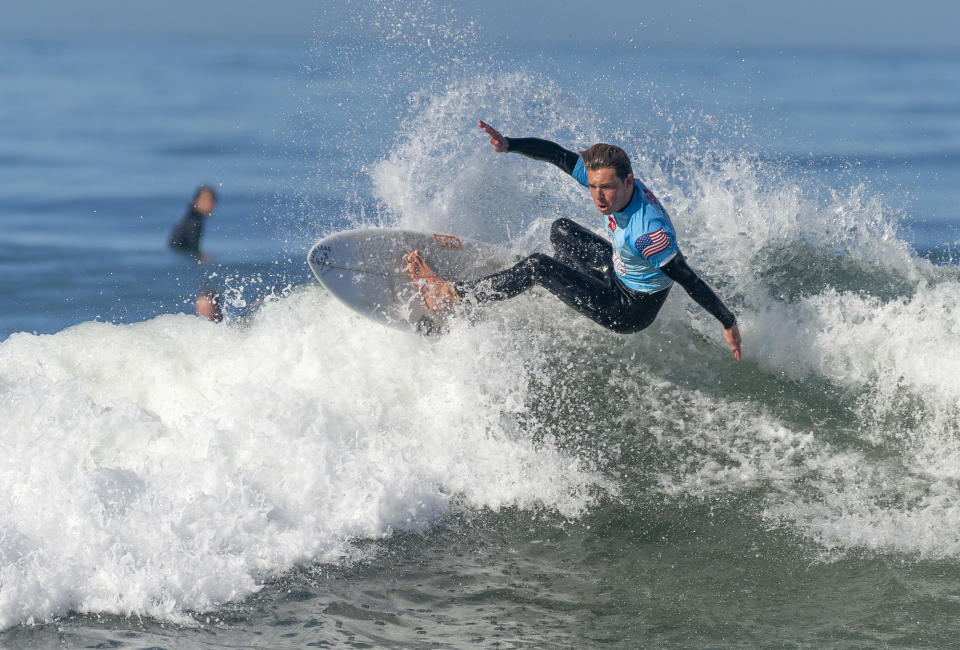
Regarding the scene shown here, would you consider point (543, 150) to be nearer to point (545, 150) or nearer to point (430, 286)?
point (545, 150)

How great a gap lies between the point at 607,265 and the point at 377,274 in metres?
1.73

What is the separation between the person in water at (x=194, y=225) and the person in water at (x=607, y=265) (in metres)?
3.74

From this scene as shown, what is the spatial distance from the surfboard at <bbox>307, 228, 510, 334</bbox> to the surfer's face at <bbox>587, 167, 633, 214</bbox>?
58.4 inches

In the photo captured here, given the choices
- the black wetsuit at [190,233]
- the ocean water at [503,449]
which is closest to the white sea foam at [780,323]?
the ocean water at [503,449]

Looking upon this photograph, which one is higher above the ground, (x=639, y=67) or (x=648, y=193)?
(x=639, y=67)

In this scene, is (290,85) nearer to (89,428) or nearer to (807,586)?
(89,428)

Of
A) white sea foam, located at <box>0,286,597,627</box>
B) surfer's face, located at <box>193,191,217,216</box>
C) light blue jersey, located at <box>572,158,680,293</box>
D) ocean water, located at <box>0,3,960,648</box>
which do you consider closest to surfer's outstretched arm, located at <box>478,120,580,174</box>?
light blue jersey, located at <box>572,158,680,293</box>

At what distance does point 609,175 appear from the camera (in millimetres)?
5949

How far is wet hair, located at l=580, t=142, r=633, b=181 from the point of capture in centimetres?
594

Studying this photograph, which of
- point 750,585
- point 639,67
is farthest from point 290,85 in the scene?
point 750,585

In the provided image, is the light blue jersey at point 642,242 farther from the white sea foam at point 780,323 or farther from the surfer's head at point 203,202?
the surfer's head at point 203,202

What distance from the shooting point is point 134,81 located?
39250 millimetres

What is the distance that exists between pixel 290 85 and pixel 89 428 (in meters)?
27.3

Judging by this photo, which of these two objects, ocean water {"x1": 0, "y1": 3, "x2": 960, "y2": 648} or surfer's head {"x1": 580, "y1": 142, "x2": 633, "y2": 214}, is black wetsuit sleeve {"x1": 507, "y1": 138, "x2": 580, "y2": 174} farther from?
ocean water {"x1": 0, "y1": 3, "x2": 960, "y2": 648}
